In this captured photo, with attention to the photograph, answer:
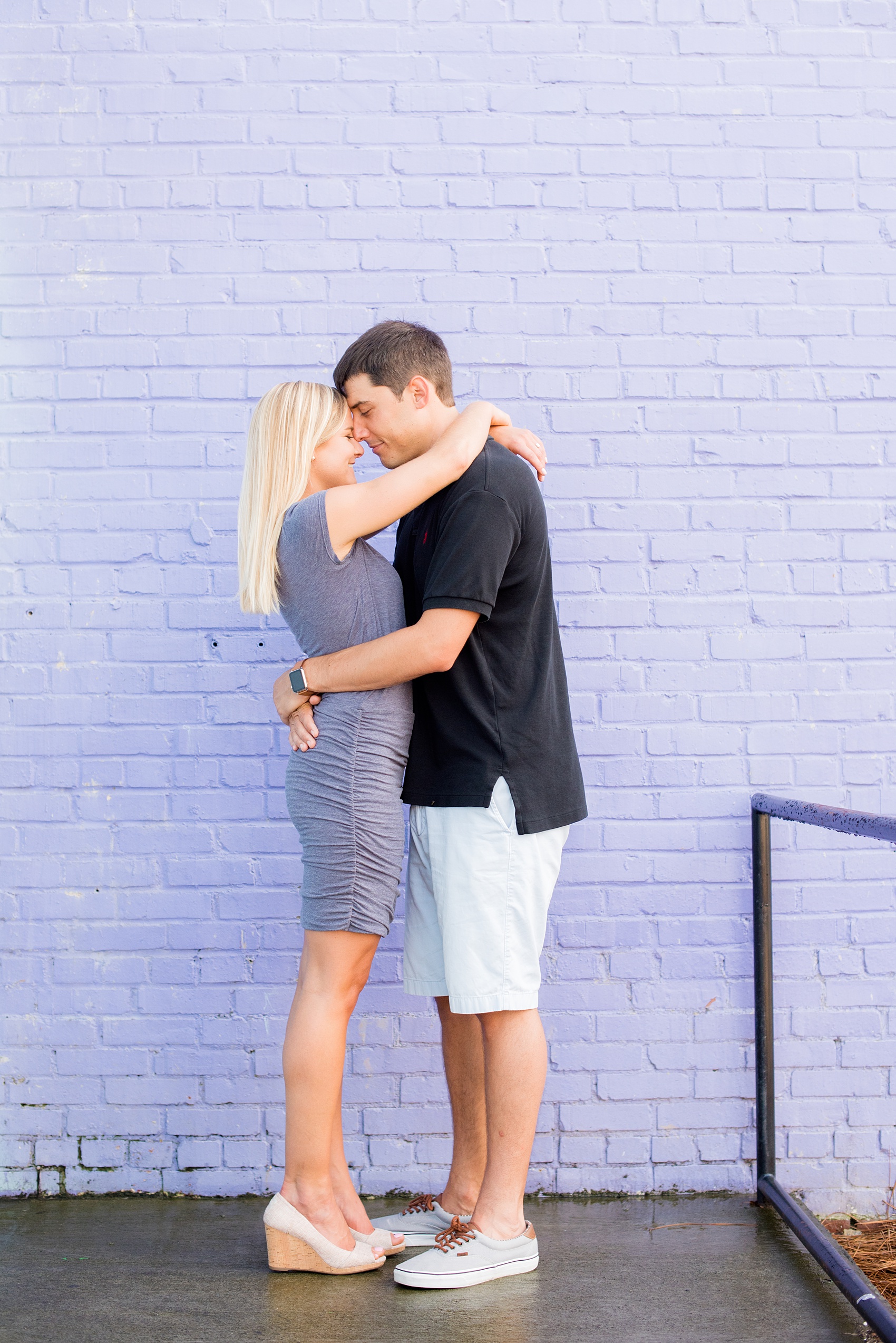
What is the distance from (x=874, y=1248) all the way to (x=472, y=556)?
6.26 feet

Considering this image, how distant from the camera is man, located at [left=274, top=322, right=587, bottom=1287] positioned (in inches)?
79.6

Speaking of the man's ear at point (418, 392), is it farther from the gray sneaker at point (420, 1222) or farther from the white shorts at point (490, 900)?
the gray sneaker at point (420, 1222)

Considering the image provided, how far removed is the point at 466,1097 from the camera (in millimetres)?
2242

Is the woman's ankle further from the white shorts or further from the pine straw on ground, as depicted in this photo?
the pine straw on ground

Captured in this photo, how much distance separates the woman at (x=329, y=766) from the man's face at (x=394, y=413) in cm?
6

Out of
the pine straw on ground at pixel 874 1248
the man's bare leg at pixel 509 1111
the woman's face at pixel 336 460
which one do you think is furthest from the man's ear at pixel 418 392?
the pine straw on ground at pixel 874 1248

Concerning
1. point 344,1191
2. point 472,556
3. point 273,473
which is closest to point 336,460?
point 273,473

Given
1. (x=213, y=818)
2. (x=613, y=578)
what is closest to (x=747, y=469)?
(x=613, y=578)

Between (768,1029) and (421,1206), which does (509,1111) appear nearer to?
(421,1206)

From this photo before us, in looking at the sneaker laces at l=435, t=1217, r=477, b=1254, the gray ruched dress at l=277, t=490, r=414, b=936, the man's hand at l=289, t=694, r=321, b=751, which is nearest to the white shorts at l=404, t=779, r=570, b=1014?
the gray ruched dress at l=277, t=490, r=414, b=936

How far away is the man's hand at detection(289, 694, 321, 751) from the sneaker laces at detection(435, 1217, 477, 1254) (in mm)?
1025

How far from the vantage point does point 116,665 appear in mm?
2615

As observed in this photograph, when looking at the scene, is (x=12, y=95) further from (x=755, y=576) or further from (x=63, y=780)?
(x=755, y=576)

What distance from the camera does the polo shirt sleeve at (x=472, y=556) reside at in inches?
78.3
